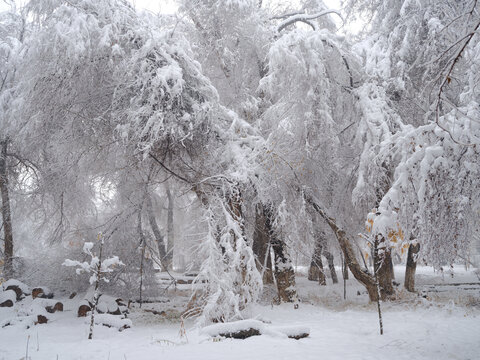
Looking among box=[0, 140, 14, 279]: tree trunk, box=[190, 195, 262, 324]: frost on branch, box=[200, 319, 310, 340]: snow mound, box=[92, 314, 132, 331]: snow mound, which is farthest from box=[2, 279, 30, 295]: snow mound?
box=[200, 319, 310, 340]: snow mound

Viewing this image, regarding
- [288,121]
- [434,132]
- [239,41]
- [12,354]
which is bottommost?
[12,354]

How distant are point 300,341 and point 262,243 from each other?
20.7ft

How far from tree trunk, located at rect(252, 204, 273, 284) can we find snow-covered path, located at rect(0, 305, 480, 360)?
226cm

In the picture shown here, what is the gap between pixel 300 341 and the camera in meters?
6.36

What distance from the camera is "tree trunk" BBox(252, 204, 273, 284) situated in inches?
406

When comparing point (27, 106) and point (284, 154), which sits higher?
point (27, 106)

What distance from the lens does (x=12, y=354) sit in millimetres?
6188

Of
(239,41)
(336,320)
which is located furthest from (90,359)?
(239,41)

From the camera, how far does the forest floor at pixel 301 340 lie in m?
5.73

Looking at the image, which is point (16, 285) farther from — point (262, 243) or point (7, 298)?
point (262, 243)

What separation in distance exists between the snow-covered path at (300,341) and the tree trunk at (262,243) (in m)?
2.26

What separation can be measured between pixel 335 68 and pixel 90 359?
8540mm

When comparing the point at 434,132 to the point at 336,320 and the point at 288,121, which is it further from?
the point at 336,320

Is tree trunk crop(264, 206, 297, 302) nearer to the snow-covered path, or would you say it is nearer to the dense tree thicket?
the dense tree thicket
